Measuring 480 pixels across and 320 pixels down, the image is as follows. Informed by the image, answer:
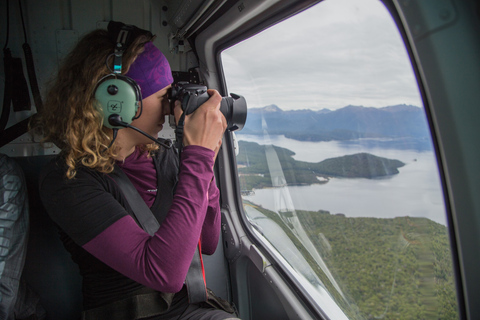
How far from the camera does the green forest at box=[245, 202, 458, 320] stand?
3.36 feet

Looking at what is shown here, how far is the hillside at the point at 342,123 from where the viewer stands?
1.07 m

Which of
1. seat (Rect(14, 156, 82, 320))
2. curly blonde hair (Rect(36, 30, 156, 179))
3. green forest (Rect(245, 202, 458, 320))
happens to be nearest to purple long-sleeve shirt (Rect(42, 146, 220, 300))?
curly blonde hair (Rect(36, 30, 156, 179))

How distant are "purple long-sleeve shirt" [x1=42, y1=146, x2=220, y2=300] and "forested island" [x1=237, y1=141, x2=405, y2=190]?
2.41 feet

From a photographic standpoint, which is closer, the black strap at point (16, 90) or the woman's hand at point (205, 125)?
the woman's hand at point (205, 125)

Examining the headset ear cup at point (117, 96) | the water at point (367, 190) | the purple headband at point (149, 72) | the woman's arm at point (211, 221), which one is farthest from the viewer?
the woman's arm at point (211, 221)

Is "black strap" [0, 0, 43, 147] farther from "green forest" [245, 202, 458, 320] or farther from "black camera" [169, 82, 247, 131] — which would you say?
"green forest" [245, 202, 458, 320]

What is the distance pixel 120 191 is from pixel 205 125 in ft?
1.49

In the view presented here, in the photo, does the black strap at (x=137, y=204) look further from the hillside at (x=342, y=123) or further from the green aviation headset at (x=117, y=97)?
the hillside at (x=342, y=123)

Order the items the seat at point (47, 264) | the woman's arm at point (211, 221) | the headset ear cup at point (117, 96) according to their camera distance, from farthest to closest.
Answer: the seat at point (47, 264) < the woman's arm at point (211, 221) < the headset ear cup at point (117, 96)

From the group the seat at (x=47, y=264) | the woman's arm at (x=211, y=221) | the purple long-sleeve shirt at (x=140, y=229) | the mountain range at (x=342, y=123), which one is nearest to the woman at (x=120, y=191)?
the purple long-sleeve shirt at (x=140, y=229)

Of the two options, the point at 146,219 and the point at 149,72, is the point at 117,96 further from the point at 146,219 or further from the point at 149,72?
the point at 146,219

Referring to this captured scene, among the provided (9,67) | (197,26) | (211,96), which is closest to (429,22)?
(211,96)

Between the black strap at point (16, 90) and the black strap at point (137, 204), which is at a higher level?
the black strap at point (16, 90)

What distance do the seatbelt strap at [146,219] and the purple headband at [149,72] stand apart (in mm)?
360
